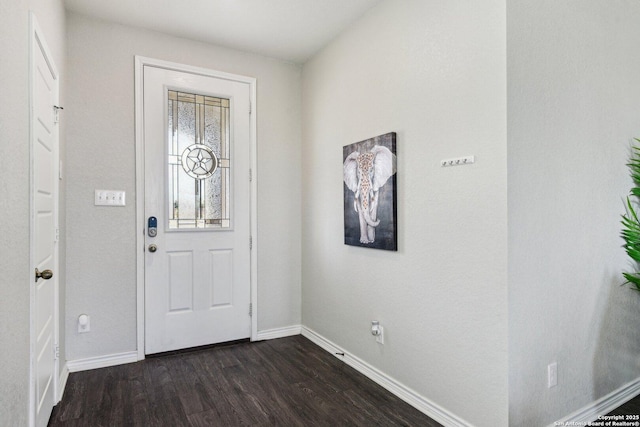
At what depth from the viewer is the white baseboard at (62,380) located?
2.29 meters

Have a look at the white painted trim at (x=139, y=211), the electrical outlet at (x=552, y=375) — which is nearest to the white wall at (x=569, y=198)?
the electrical outlet at (x=552, y=375)

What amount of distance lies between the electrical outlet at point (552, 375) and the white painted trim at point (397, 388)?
46 centimetres

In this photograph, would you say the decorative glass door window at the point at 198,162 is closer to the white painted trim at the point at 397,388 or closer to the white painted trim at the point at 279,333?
the white painted trim at the point at 279,333

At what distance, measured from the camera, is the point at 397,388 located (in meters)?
2.36

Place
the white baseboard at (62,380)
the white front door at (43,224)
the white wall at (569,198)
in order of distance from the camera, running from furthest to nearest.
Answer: the white baseboard at (62,380), the white wall at (569,198), the white front door at (43,224)

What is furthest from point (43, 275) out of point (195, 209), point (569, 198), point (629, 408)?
point (629, 408)

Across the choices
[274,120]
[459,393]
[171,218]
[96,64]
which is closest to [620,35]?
[459,393]

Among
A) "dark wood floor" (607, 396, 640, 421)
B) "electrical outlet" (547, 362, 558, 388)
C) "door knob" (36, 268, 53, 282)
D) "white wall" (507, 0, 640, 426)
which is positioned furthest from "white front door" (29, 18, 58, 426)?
"dark wood floor" (607, 396, 640, 421)

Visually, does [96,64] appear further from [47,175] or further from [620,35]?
[620,35]

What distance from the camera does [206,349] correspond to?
316cm

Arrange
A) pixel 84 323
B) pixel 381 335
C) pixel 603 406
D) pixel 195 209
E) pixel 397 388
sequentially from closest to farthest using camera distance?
pixel 603 406, pixel 397 388, pixel 381 335, pixel 84 323, pixel 195 209

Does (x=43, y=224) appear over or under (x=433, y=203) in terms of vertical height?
under

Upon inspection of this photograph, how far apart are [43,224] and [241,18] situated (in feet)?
6.42

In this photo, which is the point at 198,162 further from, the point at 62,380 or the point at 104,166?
the point at 62,380
